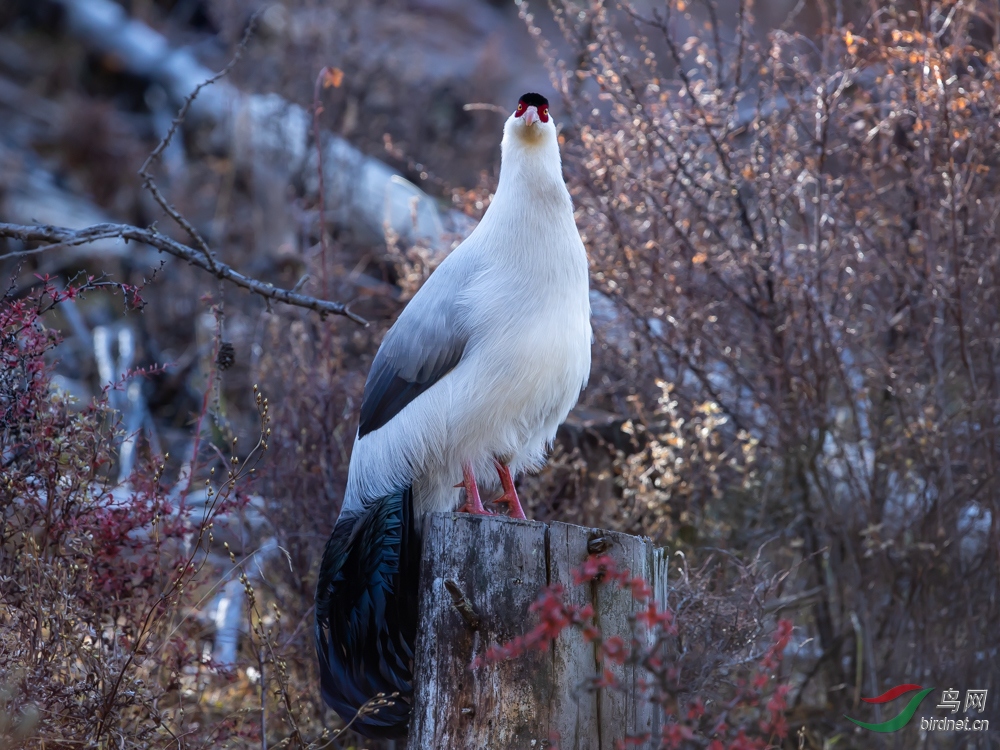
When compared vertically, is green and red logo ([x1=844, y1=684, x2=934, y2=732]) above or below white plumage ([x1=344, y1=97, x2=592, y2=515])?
below

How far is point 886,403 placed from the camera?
5.31 meters

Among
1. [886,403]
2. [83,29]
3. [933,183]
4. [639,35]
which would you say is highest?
[83,29]

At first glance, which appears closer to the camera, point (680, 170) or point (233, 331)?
point (680, 170)

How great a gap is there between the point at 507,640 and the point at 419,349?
1.16 metres

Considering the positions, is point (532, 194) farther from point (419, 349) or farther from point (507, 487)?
point (507, 487)

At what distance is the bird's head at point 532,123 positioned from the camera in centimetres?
359

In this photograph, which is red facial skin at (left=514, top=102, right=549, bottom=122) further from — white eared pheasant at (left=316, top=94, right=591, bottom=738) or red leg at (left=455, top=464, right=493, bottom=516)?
red leg at (left=455, top=464, right=493, bottom=516)

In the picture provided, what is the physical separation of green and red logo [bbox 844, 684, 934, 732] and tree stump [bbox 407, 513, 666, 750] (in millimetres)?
2103

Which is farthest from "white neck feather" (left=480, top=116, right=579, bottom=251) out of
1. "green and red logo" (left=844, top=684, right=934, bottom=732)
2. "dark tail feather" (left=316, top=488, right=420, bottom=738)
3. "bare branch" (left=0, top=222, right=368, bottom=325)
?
"green and red logo" (left=844, top=684, right=934, bottom=732)

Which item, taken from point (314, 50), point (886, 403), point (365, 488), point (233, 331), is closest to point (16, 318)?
point (365, 488)

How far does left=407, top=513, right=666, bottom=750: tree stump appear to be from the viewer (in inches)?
108

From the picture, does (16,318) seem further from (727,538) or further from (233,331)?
(233,331)

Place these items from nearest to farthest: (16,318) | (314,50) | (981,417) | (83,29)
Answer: (16,318)
(981,417)
(314,50)
(83,29)

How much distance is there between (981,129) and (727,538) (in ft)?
7.99
